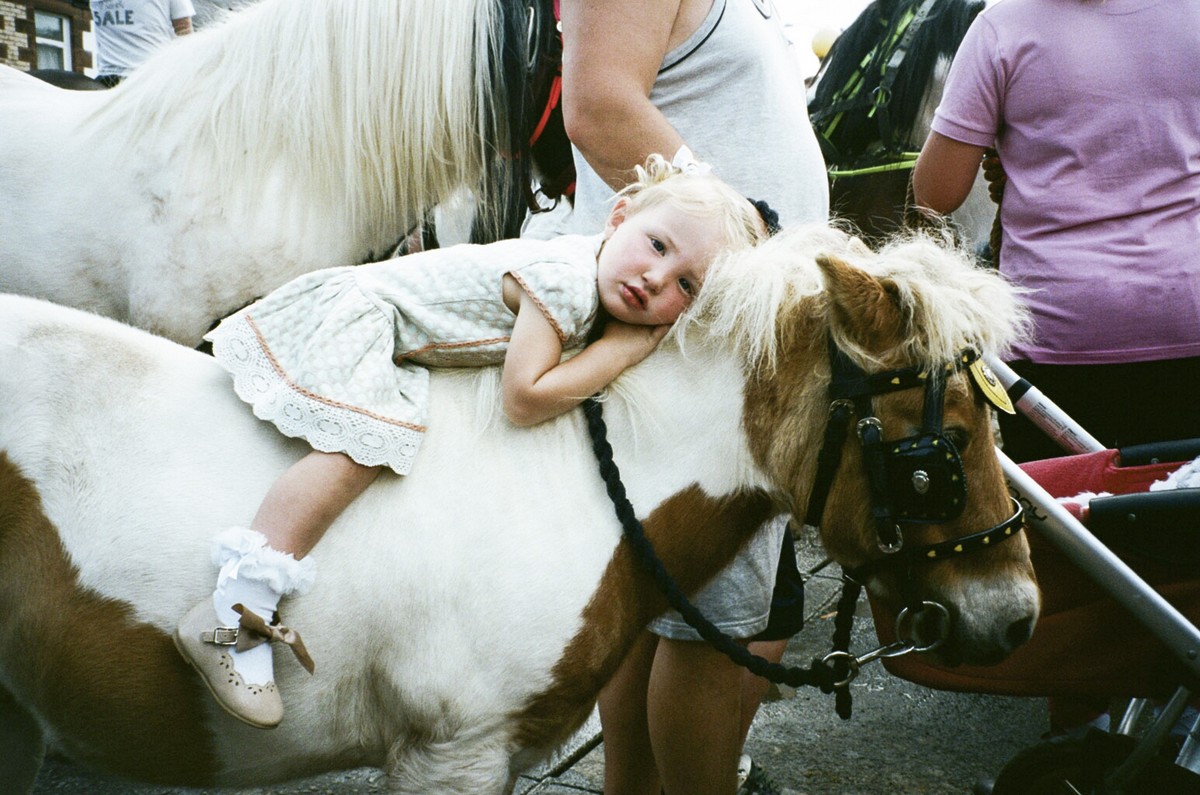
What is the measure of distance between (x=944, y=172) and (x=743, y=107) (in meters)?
0.86

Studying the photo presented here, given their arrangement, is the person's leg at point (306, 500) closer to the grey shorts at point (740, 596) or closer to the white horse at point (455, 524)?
the white horse at point (455, 524)

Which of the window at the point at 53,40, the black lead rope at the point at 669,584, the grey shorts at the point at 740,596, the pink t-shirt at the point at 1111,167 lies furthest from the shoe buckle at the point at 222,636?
the window at the point at 53,40

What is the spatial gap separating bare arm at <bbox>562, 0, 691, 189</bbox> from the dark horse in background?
2.60 metres

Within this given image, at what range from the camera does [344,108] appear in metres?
2.37

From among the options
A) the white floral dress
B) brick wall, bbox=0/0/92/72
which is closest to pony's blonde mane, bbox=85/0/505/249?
the white floral dress

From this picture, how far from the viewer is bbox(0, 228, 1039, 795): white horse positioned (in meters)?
1.40

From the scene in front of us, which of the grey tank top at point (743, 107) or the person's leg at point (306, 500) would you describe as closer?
the person's leg at point (306, 500)

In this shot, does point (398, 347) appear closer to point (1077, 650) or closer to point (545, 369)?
point (545, 369)

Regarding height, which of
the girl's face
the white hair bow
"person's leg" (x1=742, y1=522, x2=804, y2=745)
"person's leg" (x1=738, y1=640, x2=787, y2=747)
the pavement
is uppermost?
the white hair bow

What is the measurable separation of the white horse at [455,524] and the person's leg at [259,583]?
5 cm

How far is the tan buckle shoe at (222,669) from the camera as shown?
133 cm

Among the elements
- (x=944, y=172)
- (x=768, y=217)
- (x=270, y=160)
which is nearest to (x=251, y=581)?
(x=768, y=217)

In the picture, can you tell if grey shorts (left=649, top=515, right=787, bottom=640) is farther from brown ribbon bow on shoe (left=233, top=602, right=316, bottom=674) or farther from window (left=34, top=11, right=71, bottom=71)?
window (left=34, top=11, right=71, bottom=71)

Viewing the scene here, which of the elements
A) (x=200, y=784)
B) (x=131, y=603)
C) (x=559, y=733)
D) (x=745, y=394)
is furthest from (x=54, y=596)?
(x=745, y=394)
